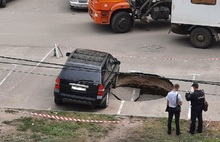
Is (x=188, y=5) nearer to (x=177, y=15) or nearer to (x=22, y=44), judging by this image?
(x=177, y=15)

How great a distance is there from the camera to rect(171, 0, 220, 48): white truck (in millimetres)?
21938

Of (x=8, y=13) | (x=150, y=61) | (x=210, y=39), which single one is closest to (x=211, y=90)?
(x=150, y=61)

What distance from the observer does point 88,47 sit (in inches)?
893

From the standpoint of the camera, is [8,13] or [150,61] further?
[8,13]

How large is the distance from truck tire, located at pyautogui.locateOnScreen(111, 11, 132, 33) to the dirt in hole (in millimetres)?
6289

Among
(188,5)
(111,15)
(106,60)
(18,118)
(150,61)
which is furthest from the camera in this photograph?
(111,15)

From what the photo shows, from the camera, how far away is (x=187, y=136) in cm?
1398

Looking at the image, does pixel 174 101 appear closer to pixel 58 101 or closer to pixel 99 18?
pixel 58 101

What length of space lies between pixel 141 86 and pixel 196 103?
552cm

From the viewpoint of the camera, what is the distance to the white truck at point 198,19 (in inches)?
864

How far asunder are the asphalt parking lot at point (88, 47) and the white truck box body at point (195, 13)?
4.15 feet

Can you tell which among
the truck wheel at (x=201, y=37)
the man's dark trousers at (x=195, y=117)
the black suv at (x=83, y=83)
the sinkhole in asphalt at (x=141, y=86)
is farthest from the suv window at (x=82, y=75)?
the truck wheel at (x=201, y=37)

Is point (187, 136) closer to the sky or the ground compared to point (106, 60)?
closer to the ground

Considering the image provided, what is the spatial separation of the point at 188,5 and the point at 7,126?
11097 millimetres
